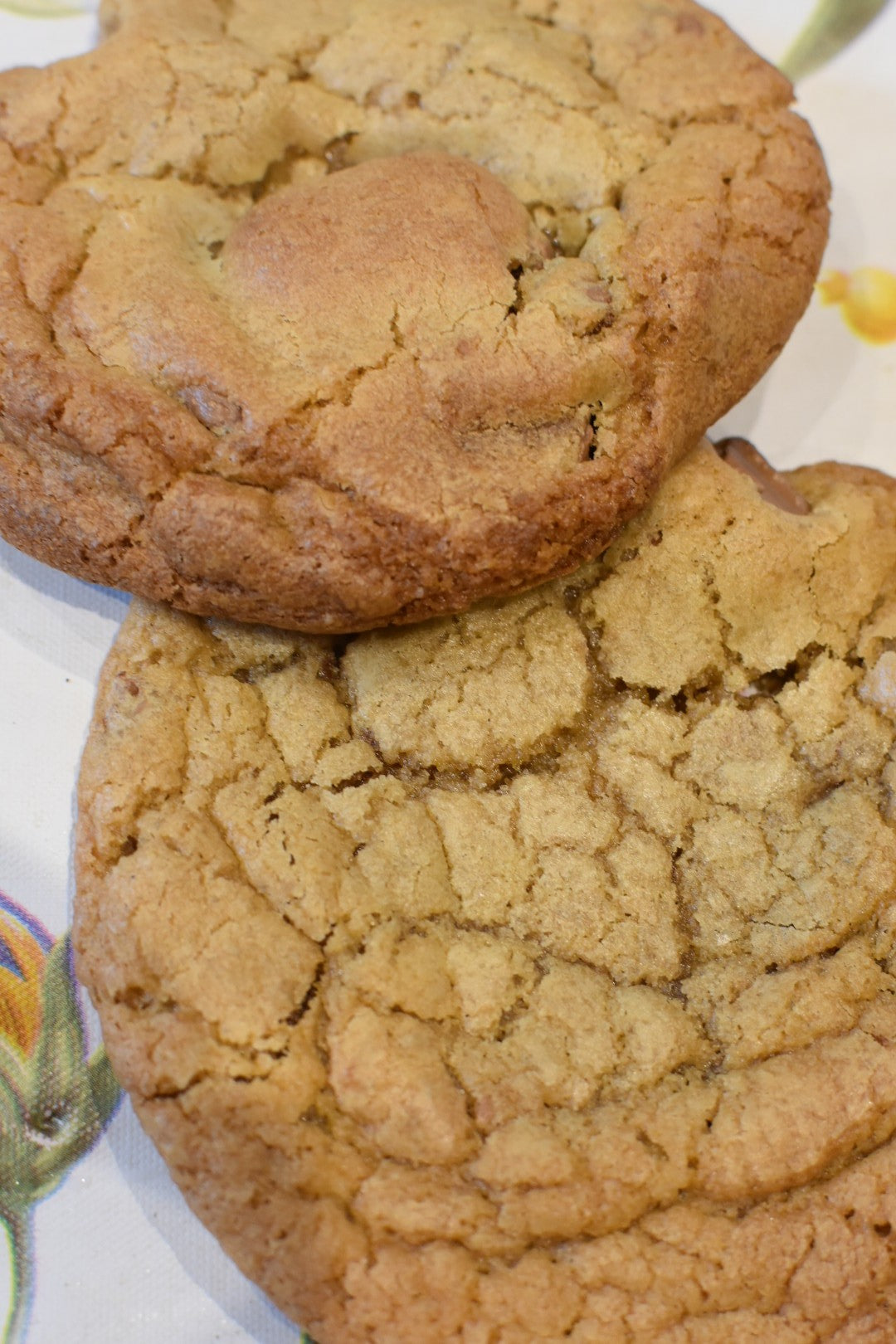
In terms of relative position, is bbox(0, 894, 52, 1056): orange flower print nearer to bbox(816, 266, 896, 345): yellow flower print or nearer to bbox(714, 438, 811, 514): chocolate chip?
bbox(714, 438, 811, 514): chocolate chip

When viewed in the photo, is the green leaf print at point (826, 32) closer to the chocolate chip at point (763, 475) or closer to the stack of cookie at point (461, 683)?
the stack of cookie at point (461, 683)

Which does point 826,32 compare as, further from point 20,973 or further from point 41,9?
point 20,973

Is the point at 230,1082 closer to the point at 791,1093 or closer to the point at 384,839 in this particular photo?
the point at 384,839

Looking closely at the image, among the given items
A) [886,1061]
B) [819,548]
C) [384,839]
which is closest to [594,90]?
[819,548]

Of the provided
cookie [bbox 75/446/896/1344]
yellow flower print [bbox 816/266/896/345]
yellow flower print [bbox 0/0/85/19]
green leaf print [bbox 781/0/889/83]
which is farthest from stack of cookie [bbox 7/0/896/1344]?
green leaf print [bbox 781/0/889/83]

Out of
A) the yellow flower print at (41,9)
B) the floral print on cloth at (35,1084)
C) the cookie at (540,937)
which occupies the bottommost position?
the floral print on cloth at (35,1084)

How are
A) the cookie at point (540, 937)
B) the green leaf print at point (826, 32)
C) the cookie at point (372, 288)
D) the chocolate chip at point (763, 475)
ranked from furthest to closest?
the green leaf print at point (826, 32), the chocolate chip at point (763, 475), the cookie at point (372, 288), the cookie at point (540, 937)

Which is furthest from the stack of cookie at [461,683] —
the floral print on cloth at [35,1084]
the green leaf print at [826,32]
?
the green leaf print at [826,32]

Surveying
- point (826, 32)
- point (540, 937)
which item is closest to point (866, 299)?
point (826, 32)

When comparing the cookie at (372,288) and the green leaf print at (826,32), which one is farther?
the green leaf print at (826,32)
